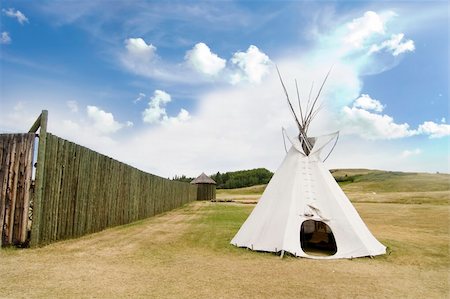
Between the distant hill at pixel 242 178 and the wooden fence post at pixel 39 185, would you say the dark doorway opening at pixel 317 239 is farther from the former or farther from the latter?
the distant hill at pixel 242 178

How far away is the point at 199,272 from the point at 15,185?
4503mm

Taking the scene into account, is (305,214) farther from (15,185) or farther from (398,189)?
(398,189)

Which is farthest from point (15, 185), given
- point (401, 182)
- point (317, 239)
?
point (401, 182)

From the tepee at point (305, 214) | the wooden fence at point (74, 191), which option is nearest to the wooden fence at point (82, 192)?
the wooden fence at point (74, 191)

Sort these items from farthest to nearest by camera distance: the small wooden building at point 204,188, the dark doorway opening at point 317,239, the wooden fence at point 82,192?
the small wooden building at point 204,188 → the dark doorway opening at point 317,239 → the wooden fence at point 82,192

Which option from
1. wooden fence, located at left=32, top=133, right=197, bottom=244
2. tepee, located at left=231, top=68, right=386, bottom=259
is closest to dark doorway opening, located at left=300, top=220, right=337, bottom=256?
tepee, located at left=231, top=68, right=386, bottom=259

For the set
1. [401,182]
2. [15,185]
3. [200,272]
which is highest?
[401,182]

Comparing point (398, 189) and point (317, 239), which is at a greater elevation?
point (398, 189)

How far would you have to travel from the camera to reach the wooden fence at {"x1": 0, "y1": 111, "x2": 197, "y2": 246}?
7.86 metres

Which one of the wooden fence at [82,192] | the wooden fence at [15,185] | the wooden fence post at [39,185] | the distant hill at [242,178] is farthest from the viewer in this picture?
the distant hill at [242,178]

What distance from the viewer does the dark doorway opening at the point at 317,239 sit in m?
9.71

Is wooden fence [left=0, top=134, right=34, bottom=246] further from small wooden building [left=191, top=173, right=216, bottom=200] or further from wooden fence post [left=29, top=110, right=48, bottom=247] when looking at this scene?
small wooden building [left=191, top=173, right=216, bottom=200]

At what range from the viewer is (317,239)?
10.8 metres

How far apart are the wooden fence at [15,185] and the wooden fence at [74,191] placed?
0.22ft
